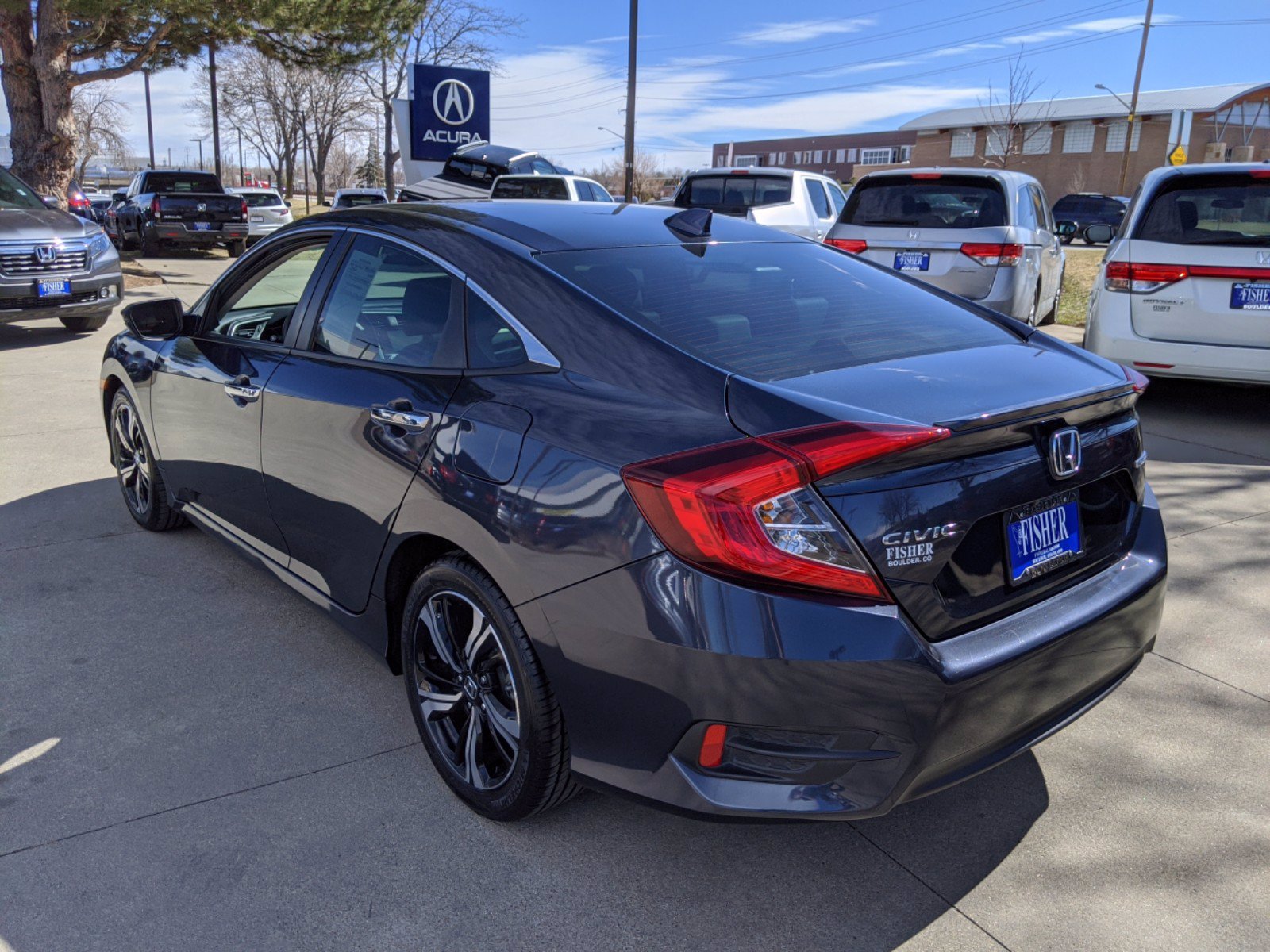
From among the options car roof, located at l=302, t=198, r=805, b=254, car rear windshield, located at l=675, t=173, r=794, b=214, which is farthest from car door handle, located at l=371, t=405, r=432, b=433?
car rear windshield, located at l=675, t=173, r=794, b=214

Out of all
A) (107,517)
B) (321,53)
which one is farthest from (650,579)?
(321,53)

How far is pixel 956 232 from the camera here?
874 cm

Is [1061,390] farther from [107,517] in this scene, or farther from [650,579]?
[107,517]

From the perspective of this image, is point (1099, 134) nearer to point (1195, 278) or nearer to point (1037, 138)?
point (1037, 138)

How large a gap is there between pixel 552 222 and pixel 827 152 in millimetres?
101791

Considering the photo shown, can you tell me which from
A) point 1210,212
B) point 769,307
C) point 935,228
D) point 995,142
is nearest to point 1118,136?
point 995,142

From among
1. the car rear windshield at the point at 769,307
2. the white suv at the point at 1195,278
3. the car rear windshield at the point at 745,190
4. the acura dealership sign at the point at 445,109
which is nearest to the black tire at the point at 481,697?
the car rear windshield at the point at 769,307

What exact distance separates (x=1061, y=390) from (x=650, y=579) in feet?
3.73

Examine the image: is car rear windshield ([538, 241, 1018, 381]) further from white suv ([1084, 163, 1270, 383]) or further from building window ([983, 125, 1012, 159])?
building window ([983, 125, 1012, 159])

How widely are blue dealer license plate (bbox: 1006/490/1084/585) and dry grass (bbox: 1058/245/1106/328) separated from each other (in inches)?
319

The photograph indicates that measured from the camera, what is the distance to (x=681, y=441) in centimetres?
215

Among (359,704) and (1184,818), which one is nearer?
(1184,818)

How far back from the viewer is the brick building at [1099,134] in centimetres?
6106

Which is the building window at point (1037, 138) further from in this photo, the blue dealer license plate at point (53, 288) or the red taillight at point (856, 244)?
the blue dealer license plate at point (53, 288)
